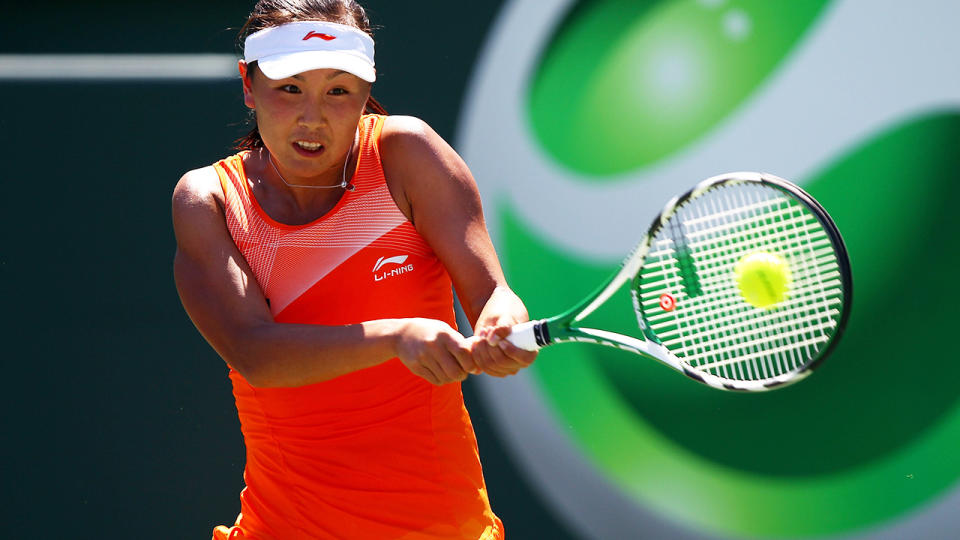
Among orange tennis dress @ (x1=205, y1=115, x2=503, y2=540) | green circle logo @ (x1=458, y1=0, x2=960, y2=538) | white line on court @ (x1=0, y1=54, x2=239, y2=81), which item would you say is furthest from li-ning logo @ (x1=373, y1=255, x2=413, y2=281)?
white line on court @ (x1=0, y1=54, x2=239, y2=81)

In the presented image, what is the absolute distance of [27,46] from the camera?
3154 millimetres

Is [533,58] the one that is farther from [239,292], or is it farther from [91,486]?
[91,486]

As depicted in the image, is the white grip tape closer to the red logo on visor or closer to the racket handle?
the racket handle

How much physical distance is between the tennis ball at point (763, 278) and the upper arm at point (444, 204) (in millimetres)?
451

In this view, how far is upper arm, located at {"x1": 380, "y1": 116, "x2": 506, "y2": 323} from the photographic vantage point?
1.90 metres

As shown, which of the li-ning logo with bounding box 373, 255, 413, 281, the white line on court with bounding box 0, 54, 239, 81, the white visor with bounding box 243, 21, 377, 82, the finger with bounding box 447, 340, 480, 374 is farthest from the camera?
the white line on court with bounding box 0, 54, 239, 81

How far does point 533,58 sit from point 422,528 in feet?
5.36

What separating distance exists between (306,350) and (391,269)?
0.27 m

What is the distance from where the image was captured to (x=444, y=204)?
6.31 ft

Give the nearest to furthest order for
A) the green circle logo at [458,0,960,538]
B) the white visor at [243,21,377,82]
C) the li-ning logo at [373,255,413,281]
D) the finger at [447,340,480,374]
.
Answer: the finger at [447,340,480,374] < the white visor at [243,21,377,82] < the li-ning logo at [373,255,413,281] < the green circle logo at [458,0,960,538]

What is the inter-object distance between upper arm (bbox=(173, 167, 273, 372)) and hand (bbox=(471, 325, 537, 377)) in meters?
0.41

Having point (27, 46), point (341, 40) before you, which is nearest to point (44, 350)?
point (27, 46)

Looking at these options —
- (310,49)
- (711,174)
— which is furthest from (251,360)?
(711,174)

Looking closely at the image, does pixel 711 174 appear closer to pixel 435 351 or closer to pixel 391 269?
pixel 391 269
